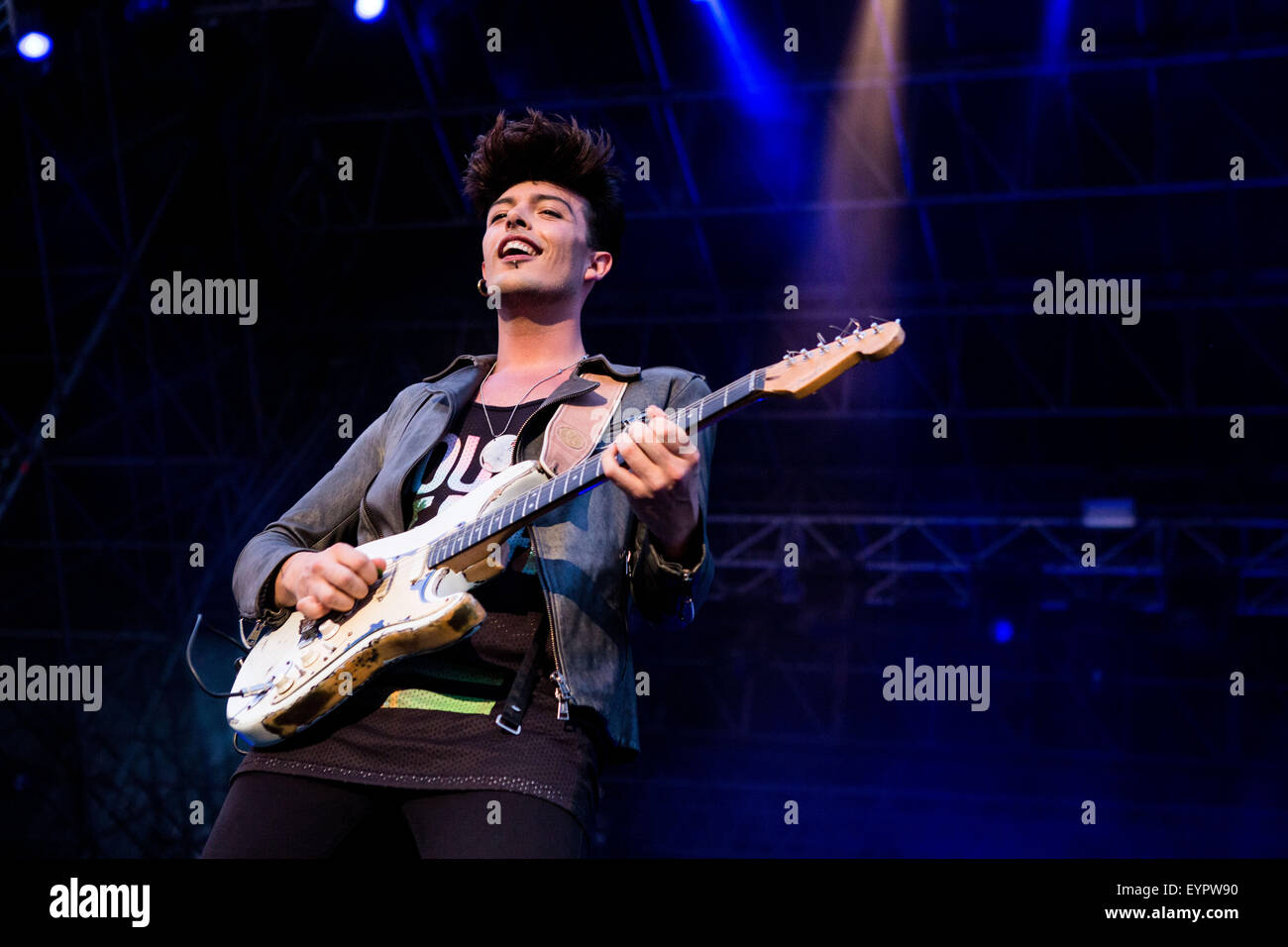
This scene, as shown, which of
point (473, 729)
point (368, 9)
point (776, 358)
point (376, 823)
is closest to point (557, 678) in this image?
point (473, 729)

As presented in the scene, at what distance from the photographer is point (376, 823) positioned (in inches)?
95.7

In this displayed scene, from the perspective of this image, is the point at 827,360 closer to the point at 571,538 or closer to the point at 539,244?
the point at 571,538

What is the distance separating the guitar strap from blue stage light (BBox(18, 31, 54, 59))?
262 inches

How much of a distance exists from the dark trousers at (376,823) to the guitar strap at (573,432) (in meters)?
0.24

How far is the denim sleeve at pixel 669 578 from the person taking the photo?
251 cm

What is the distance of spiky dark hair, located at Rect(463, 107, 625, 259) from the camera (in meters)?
3.16

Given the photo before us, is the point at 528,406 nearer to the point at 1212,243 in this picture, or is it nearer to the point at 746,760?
the point at 1212,243

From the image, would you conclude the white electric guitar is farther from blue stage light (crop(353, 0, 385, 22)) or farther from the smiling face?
blue stage light (crop(353, 0, 385, 22))

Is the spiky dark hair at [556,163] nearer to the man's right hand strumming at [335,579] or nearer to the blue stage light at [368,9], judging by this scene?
the man's right hand strumming at [335,579]

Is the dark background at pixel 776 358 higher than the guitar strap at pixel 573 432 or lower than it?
higher

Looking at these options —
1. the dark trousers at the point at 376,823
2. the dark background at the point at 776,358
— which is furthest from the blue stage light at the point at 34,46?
the dark trousers at the point at 376,823

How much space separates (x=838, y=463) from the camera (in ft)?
34.7

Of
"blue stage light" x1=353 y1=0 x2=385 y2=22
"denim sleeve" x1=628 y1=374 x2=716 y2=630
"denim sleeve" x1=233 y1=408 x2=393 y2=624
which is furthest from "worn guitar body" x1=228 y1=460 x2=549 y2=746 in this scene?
"blue stage light" x1=353 y1=0 x2=385 y2=22

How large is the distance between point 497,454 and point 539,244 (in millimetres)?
560
